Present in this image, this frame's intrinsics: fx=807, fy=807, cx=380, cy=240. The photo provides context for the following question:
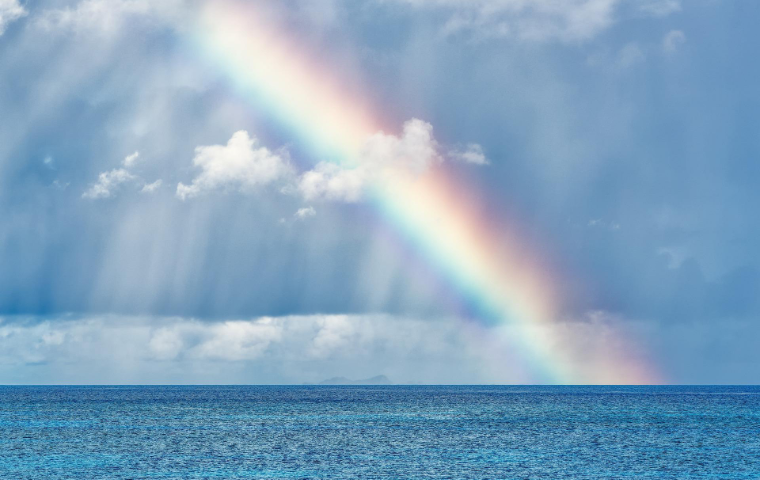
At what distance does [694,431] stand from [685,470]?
160 ft

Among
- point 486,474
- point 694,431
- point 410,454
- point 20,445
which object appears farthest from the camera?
point 694,431

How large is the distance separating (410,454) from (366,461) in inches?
302

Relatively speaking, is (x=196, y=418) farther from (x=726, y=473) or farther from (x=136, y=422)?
(x=726, y=473)

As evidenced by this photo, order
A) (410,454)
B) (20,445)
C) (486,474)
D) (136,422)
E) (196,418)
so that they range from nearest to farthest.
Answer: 1. (486,474)
2. (410,454)
3. (20,445)
4. (136,422)
5. (196,418)

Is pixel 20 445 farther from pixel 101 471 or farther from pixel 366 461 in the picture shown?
pixel 366 461

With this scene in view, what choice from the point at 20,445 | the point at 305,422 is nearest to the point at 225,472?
the point at 20,445

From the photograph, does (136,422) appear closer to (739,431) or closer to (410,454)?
(410,454)

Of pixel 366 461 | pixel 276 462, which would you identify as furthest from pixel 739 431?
pixel 276 462

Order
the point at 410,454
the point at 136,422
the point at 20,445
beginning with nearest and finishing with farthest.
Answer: the point at 410,454 < the point at 20,445 < the point at 136,422

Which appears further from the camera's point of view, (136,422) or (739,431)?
(136,422)

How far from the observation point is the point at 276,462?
75250mm

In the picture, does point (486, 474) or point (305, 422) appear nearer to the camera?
point (486, 474)

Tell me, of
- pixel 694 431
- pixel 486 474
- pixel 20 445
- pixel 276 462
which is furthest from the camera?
pixel 694 431

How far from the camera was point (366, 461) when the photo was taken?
76.5 metres
